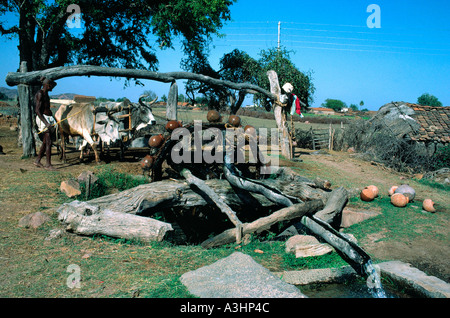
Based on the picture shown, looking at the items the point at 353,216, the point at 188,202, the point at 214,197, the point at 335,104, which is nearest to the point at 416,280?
the point at 353,216

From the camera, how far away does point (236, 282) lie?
10.2ft

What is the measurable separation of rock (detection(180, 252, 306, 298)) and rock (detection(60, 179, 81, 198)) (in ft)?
11.7

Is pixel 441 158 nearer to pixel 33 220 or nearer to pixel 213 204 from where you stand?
pixel 213 204

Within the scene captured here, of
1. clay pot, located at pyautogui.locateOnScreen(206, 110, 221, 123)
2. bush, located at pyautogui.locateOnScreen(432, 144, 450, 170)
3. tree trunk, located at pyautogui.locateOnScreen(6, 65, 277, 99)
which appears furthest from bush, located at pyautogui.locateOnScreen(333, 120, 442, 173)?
tree trunk, located at pyautogui.locateOnScreen(6, 65, 277, 99)

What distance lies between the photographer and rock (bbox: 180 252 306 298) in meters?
2.90

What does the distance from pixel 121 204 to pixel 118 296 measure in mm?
2380

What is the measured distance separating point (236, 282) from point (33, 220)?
3.40 metres

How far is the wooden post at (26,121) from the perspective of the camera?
8320 millimetres

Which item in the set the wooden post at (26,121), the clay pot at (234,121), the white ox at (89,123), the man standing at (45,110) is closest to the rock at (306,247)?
the clay pot at (234,121)

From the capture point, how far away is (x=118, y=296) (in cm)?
291

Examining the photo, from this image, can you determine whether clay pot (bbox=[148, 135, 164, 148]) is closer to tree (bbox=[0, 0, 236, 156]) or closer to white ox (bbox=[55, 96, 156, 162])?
white ox (bbox=[55, 96, 156, 162])

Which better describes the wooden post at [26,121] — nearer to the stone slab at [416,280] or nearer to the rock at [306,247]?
the rock at [306,247]
